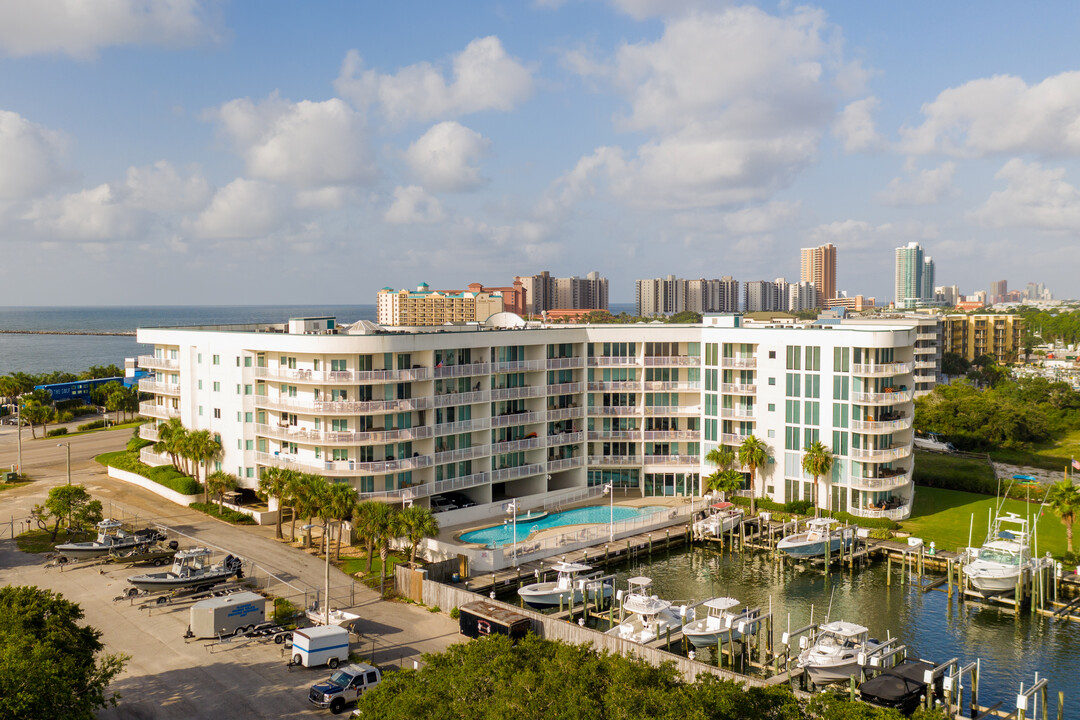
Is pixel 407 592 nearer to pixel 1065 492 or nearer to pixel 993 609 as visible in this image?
pixel 993 609

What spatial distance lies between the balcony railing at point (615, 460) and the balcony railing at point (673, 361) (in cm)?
923

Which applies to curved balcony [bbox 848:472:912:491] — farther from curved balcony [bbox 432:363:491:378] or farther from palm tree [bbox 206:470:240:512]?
palm tree [bbox 206:470:240:512]

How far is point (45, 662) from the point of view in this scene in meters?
27.9

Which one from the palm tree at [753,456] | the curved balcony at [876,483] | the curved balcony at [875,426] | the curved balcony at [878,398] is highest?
the curved balcony at [878,398]

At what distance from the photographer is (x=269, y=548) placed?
59.8 m

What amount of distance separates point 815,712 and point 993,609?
30860 mm

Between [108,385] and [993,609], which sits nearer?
[993,609]

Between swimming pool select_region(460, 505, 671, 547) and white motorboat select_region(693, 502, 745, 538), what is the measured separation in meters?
5.04

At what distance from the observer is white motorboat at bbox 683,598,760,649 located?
46094 millimetres

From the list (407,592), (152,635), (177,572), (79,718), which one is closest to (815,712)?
(79,718)

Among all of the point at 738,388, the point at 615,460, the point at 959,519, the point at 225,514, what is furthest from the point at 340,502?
the point at 959,519

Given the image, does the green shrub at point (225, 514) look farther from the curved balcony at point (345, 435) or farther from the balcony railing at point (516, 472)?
the balcony railing at point (516, 472)

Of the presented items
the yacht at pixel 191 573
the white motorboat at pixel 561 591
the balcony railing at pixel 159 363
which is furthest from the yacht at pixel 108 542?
the white motorboat at pixel 561 591

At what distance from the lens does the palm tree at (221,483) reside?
67.8m
